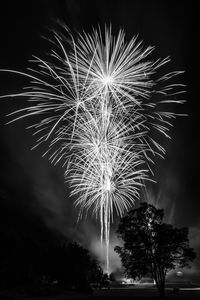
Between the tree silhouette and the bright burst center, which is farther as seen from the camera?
the tree silhouette

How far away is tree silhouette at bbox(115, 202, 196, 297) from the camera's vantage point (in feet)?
145

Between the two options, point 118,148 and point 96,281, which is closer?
point 118,148

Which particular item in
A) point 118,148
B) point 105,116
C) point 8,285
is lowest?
point 8,285

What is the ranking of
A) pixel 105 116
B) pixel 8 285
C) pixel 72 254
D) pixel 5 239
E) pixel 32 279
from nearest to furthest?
pixel 105 116, pixel 8 285, pixel 32 279, pixel 5 239, pixel 72 254

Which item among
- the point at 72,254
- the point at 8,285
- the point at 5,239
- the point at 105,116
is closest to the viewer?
the point at 105,116

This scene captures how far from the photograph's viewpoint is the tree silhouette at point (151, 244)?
44.3 m

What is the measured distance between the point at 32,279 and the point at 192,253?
36044 mm

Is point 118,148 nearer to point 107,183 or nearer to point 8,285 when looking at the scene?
point 107,183

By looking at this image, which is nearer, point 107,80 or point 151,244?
point 107,80

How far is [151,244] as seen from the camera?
44.2 m

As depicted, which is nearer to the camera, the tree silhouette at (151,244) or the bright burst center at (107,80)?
the bright burst center at (107,80)

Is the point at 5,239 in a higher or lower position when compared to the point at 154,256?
higher

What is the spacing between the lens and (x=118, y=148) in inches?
926

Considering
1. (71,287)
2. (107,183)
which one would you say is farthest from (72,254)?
(107,183)
